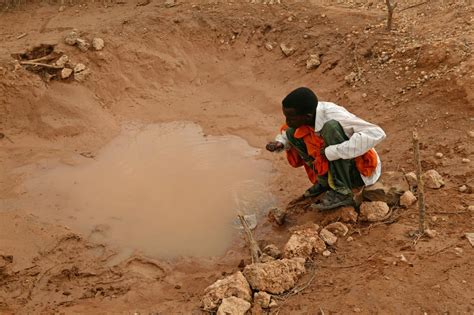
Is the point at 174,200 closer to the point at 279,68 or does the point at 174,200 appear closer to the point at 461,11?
the point at 279,68

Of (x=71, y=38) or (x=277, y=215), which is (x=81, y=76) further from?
(x=277, y=215)

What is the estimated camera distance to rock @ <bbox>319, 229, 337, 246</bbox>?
9.89ft

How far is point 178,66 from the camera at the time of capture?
5.81 m

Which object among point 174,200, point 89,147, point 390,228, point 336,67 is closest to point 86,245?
point 174,200

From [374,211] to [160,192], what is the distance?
1875 millimetres

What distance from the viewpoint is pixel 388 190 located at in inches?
125

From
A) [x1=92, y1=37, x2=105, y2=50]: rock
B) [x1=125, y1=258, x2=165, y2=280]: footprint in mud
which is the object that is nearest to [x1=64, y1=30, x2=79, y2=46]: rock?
[x1=92, y1=37, x2=105, y2=50]: rock

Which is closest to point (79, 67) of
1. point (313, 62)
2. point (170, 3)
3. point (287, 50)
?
point (170, 3)

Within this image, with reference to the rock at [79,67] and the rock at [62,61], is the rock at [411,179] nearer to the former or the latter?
the rock at [79,67]

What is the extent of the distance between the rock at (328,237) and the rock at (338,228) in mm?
47

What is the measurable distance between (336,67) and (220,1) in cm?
191

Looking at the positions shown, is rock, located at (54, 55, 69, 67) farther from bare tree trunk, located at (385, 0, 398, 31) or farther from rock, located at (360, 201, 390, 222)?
rock, located at (360, 201, 390, 222)

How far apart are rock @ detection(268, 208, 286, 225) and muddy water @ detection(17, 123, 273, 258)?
0.25 m

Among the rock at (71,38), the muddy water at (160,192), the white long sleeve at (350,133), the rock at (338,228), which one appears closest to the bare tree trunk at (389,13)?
the muddy water at (160,192)
